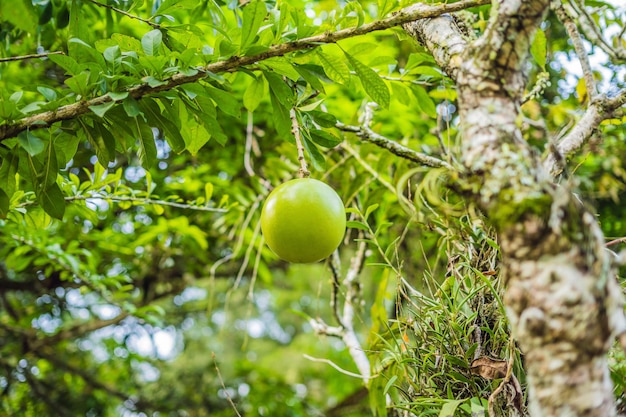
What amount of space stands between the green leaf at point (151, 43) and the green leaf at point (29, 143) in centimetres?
15

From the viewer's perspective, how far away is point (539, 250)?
0.36m

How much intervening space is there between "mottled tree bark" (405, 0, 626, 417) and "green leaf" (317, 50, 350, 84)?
27cm

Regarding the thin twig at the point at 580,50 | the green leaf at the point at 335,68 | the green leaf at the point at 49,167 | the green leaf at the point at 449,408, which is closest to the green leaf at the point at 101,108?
the green leaf at the point at 49,167

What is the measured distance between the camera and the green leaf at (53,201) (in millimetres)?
678

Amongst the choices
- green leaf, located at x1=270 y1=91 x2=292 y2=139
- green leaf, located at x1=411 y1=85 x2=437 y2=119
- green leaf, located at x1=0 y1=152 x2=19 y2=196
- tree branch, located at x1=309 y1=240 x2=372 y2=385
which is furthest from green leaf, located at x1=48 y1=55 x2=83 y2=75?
tree branch, located at x1=309 y1=240 x2=372 y2=385

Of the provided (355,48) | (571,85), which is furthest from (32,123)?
(571,85)

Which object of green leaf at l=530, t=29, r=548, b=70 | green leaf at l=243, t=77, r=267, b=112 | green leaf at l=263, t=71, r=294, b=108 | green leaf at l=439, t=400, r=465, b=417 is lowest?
green leaf at l=439, t=400, r=465, b=417

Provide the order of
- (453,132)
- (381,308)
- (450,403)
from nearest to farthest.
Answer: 1. (450,403)
2. (381,308)
3. (453,132)

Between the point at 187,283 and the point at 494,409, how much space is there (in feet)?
5.54

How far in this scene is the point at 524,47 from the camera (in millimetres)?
409

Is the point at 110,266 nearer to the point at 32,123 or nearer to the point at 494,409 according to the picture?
the point at 32,123

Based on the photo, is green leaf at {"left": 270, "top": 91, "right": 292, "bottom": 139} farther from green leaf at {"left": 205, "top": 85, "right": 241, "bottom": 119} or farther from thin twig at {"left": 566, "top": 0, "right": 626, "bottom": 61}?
thin twig at {"left": 566, "top": 0, "right": 626, "bottom": 61}

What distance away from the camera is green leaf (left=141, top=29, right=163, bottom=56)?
2.06 feet

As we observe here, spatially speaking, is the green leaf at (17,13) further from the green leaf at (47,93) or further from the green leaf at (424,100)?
the green leaf at (424,100)
